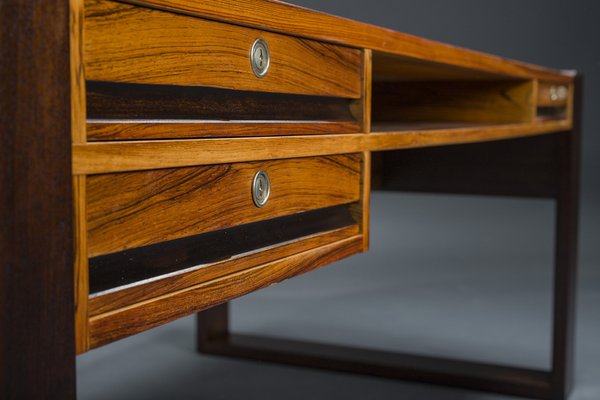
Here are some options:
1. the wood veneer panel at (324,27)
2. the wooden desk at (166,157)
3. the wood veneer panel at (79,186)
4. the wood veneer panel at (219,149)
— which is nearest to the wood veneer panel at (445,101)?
the wood veneer panel at (324,27)

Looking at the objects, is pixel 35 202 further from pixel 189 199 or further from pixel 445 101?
pixel 445 101

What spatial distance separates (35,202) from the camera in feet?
2.56

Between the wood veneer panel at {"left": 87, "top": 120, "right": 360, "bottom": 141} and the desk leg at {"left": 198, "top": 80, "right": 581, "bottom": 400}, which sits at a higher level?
the wood veneer panel at {"left": 87, "top": 120, "right": 360, "bottom": 141}

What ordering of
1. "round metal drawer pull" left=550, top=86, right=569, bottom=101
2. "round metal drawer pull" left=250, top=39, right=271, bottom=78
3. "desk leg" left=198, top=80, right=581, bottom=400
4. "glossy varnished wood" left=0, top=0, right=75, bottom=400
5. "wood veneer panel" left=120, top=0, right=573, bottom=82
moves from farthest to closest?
1. "desk leg" left=198, top=80, right=581, bottom=400
2. "round metal drawer pull" left=550, top=86, right=569, bottom=101
3. "round metal drawer pull" left=250, top=39, right=271, bottom=78
4. "wood veneer panel" left=120, top=0, right=573, bottom=82
5. "glossy varnished wood" left=0, top=0, right=75, bottom=400

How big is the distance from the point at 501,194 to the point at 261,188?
5.71 ft

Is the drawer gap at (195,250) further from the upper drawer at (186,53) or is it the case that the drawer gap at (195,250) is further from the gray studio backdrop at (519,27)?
the gray studio backdrop at (519,27)

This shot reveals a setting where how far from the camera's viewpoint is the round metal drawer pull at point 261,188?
45.4 inches

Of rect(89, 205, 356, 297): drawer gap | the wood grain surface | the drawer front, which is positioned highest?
the drawer front

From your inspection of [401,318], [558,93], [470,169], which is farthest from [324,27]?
[401,318]

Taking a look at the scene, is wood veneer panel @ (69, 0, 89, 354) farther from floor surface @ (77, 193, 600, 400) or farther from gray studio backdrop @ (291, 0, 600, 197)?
gray studio backdrop @ (291, 0, 600, 197)

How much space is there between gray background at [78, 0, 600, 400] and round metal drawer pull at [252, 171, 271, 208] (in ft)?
4.81

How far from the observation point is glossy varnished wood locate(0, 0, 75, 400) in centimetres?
76

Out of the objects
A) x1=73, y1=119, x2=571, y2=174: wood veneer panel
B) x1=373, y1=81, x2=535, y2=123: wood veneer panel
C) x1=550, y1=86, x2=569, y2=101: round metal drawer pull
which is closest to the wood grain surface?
x1=73, y1=119, x2=571, y2=174: wood veneer panel

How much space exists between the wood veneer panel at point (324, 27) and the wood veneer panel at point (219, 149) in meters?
0.13
